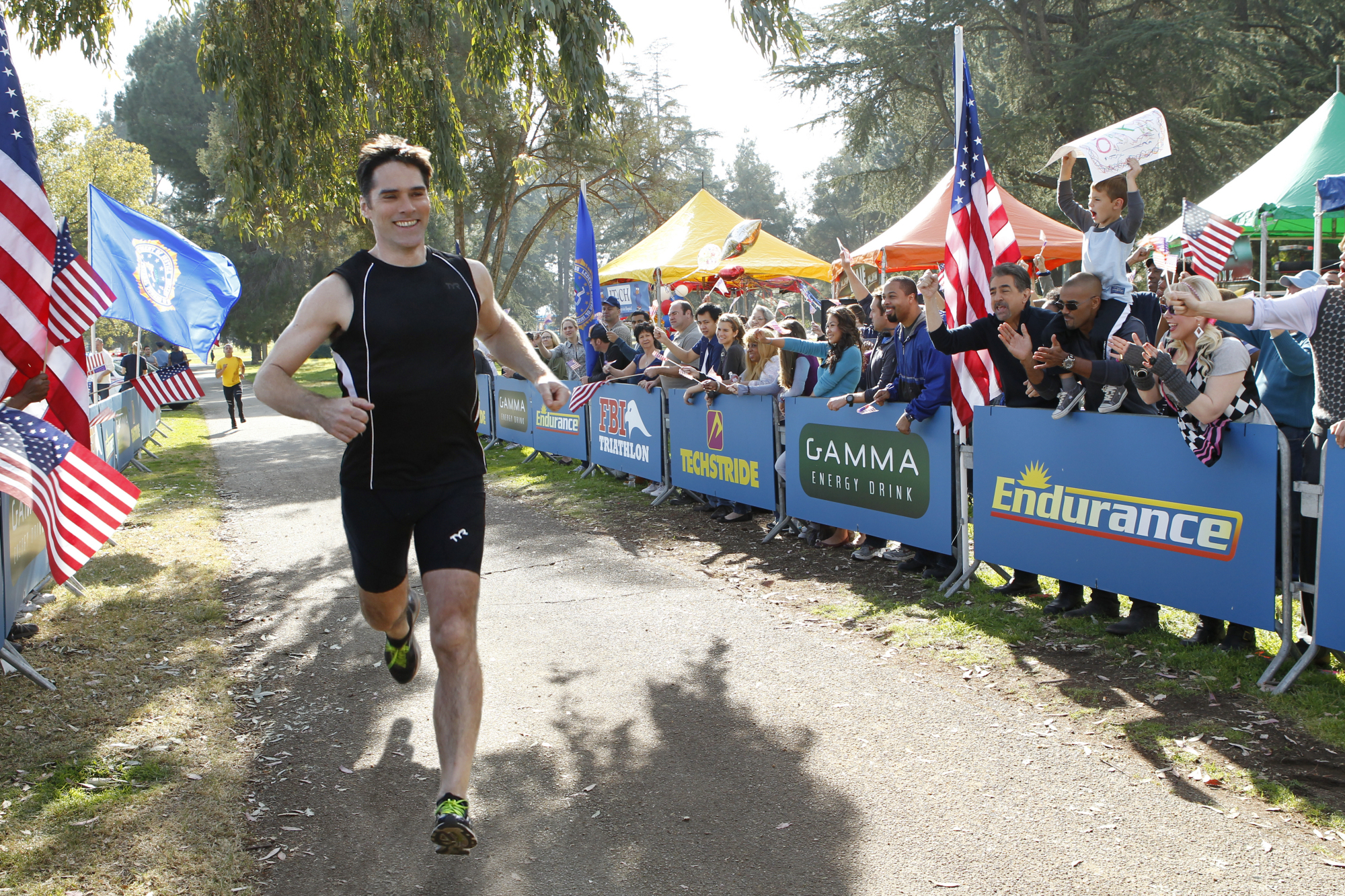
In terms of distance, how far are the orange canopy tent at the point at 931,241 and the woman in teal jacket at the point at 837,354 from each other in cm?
638

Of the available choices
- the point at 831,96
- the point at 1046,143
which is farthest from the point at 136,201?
the point at 1046,143

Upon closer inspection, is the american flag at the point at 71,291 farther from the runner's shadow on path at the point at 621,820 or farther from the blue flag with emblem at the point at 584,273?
the blue flag with emblem at the point at 584,273

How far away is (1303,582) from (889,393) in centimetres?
304

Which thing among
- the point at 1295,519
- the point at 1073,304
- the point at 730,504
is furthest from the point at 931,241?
the point at 1295,519

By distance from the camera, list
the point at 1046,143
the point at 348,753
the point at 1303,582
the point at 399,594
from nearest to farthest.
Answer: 1. the point at 399,594
2. the point at 348,753
3. the point at 1303,582
4. the point at 1046,143

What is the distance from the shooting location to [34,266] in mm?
4754

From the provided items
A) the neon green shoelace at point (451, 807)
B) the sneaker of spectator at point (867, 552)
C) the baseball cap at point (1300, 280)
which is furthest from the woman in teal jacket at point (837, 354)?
the neon green shoelace at point (451, 807)

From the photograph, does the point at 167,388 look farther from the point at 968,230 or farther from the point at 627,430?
the point at 968,230

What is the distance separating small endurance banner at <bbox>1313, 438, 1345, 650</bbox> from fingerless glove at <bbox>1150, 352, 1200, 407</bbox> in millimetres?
604

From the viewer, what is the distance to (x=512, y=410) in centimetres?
1594

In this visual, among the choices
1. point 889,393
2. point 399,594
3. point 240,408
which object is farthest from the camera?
point 240,408

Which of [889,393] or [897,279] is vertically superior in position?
[897,279]

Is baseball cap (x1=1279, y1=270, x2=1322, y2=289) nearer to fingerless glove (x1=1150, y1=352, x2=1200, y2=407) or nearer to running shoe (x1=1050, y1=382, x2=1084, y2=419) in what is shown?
running shoe (x1=1050, y1=382, x2=1084, y2=419)

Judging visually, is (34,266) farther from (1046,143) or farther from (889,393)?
(1046,143)
